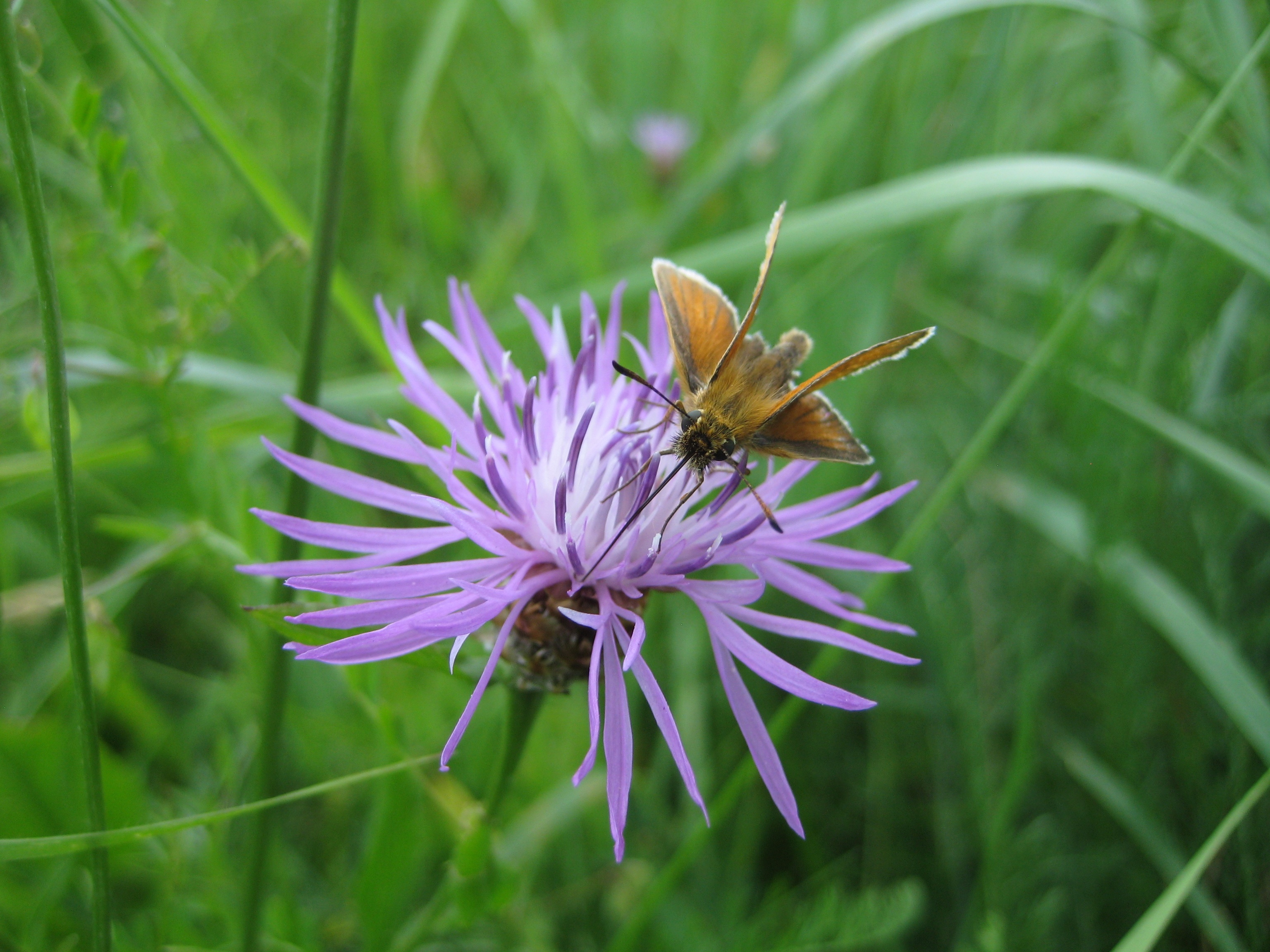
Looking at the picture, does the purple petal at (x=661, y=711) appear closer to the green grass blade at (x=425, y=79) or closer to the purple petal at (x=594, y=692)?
the purple petal at (x=594, y=692)

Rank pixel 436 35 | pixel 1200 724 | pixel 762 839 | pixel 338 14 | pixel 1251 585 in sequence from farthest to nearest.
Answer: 1. pixel 436 35
2. pixel 762 839
3. pixel 1251 585
4. pixel 1200 724
5. pixel 338 14

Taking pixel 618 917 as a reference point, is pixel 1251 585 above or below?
above

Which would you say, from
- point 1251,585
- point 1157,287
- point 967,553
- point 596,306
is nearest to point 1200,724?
point 1251,585

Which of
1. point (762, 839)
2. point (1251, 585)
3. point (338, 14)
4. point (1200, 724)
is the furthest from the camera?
point (762, 839)

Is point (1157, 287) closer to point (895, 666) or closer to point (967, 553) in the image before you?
point (967, 553)

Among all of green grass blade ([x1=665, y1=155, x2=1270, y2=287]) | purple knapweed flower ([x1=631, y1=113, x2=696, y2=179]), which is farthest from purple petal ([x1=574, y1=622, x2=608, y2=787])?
purple knapweed flower ([x1=631, y1=113, x2=696, y2=179])

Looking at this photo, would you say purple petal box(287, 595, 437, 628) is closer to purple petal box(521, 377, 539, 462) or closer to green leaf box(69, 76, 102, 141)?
purple petal box(521, 377, 539, 462)

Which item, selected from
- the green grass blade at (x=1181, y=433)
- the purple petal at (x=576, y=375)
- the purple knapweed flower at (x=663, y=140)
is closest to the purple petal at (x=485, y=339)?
the purple petal at (x=576, y=375)

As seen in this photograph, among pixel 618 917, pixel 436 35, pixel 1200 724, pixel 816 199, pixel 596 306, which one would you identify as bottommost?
pixel 618 917
